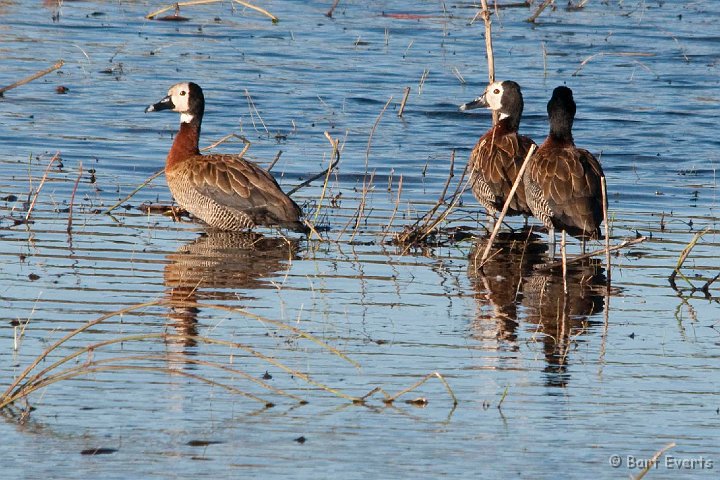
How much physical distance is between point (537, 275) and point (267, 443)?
4.40 m

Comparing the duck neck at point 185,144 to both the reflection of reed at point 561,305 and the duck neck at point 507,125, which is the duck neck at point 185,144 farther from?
the reflection of reed at point 561,305

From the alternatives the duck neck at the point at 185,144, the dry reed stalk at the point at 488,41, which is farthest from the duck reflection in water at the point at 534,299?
the duck neck at the point at 185,144

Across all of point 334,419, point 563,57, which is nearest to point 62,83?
point 563,57

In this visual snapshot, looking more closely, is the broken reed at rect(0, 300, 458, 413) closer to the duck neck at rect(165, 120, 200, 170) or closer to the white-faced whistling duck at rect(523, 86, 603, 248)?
the white-faced whistling duck at rect(523, 86, 603, 248)

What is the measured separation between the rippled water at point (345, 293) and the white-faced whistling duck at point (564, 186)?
1.07 ft

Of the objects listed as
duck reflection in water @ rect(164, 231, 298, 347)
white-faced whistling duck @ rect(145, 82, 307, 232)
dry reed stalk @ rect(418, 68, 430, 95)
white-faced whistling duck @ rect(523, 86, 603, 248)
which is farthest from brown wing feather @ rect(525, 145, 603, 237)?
dry reed stalk @ rect(418, 68, 430, 95)

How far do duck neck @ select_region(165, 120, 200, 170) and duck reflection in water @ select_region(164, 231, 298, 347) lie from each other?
96cm

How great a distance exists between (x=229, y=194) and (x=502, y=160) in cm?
237

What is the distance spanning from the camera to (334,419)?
6562 millimetres

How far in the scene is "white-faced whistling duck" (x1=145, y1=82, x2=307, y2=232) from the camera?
1148 cm

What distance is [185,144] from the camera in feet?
41.5

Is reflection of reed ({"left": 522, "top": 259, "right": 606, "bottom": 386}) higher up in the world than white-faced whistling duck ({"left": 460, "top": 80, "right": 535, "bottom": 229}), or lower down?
lower down

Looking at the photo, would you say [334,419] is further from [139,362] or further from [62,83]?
[62,83]

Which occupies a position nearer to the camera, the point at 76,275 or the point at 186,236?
the point at 76,275
